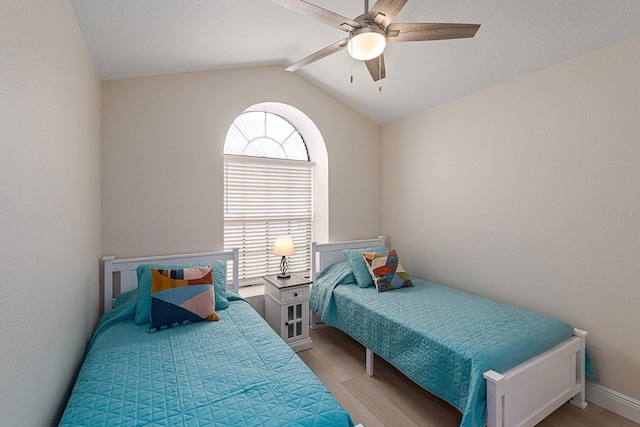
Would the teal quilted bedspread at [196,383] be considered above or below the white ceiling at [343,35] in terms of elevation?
below

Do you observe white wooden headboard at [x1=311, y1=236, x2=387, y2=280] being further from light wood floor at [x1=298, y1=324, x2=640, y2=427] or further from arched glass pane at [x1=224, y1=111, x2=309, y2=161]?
arched glass pane at [x1=224, y1=111, x2=309, y2=161]

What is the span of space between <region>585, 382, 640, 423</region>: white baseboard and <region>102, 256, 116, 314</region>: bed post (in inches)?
141

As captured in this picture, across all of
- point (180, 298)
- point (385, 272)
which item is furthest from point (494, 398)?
point (180, 298)

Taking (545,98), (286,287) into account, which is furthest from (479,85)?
(286,287)

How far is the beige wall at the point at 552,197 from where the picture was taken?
6.42 feet

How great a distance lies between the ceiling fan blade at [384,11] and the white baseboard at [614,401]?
108 inches

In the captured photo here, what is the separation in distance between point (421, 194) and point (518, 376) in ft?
6.71

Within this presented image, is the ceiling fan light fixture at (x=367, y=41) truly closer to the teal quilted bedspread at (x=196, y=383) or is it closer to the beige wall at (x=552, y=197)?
the beige wall at (x=552, y=197)

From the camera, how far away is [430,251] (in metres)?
3.27

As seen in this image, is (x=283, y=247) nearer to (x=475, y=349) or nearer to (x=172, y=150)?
(x=172, y=150)

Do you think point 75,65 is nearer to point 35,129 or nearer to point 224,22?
point 35,129

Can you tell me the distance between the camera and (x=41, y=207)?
1198 mm

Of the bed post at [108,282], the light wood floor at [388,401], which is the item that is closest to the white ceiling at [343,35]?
the bed post at [108,282]

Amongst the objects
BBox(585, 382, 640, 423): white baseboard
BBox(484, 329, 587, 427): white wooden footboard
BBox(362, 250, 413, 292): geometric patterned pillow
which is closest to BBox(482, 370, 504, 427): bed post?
BBox(484, 329, 587, 427): white wooden footboard
